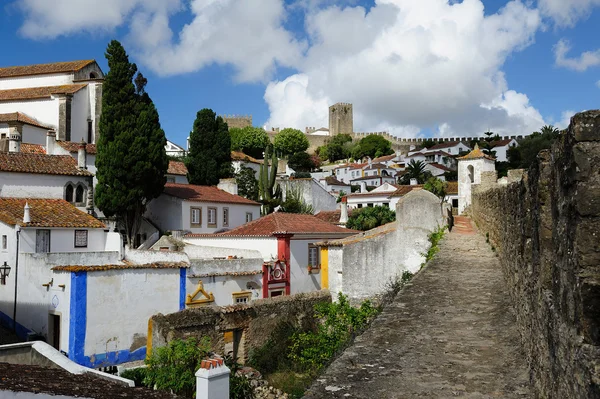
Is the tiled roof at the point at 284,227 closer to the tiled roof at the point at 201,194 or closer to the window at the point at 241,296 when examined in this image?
the window at the point at 241,296

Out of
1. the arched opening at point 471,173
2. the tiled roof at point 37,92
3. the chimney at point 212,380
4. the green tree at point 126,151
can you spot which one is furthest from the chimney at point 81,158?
the arched opening at point 471,173

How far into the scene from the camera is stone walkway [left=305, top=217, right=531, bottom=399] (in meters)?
4.01

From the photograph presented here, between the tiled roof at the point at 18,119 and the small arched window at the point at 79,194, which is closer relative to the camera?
the small arched window at the point at 79,194

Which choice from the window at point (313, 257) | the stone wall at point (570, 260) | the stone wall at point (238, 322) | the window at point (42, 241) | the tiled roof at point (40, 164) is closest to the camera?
the stone wall at point (570, 260)

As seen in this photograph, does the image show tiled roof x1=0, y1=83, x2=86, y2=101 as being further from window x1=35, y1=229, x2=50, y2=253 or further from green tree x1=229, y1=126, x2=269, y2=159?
green tree x1=229, y1=126, x2=269, y2=159

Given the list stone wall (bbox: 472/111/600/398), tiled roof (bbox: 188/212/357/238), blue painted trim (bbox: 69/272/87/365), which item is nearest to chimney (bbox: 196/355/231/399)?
stone wall (bbox: 472/111/600/398)

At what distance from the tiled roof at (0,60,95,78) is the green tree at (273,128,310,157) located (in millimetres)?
45674

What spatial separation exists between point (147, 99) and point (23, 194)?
9597mm

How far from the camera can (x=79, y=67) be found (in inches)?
1767

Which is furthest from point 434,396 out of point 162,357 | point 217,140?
point 217,140

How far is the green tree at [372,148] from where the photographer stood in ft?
312

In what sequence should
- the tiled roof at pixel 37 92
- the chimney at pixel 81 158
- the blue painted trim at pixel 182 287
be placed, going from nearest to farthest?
the blue painted trim at pixel 182 287 < the chimney at pixel 81 158 < the tiled roof at pixel 37 92

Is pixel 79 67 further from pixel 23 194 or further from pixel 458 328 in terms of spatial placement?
pixel 458 328

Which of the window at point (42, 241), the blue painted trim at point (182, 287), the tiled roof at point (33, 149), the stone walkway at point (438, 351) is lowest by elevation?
the blue painted trim at point (182, 287)
